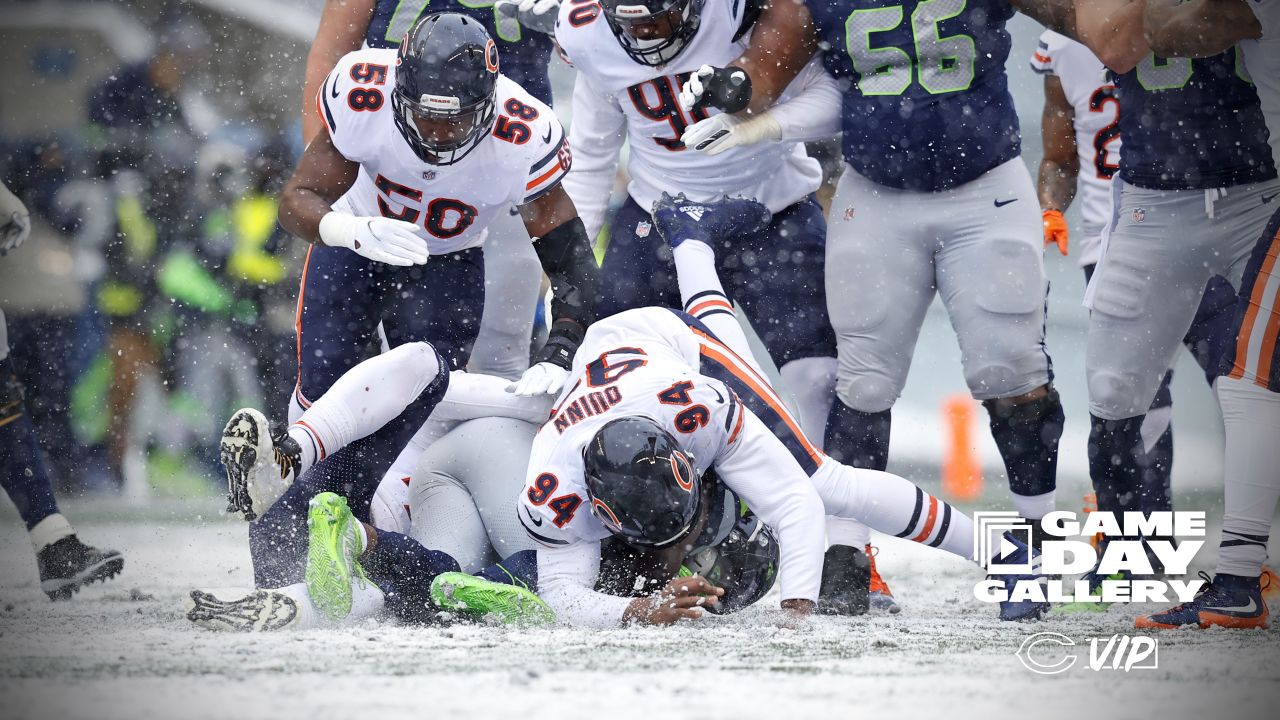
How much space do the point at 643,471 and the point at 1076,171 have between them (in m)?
2.51

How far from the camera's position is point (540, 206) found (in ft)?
12.2

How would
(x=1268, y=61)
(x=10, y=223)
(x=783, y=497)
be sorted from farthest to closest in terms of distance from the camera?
(x=10, y=223) → (x=1268, y=61) → (x=783, y=497)

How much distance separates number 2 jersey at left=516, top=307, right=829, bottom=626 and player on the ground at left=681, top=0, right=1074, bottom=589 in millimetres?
553

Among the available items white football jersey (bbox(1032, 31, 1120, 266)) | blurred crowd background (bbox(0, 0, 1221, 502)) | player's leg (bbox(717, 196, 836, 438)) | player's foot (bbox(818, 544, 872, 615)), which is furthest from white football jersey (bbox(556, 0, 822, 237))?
blurred crowd background (bbox(0, 0, 1221, 502))

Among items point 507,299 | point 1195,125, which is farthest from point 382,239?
point 1195,125

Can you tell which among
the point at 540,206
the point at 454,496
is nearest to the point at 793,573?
the point at 454,496

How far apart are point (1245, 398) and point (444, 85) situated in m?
2.09

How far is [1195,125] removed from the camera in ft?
10.9

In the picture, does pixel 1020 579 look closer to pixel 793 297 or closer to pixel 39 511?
pixel 793 297

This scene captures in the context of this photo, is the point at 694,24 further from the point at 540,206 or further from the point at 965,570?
the point at 965,570

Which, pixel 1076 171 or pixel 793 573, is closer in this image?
pixel 793 573

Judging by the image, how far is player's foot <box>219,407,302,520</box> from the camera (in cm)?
A: 290

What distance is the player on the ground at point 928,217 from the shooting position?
11.6ft

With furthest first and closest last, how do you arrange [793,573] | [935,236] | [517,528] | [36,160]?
[36,160]
[935,236]
[517,528]
[793,573]
